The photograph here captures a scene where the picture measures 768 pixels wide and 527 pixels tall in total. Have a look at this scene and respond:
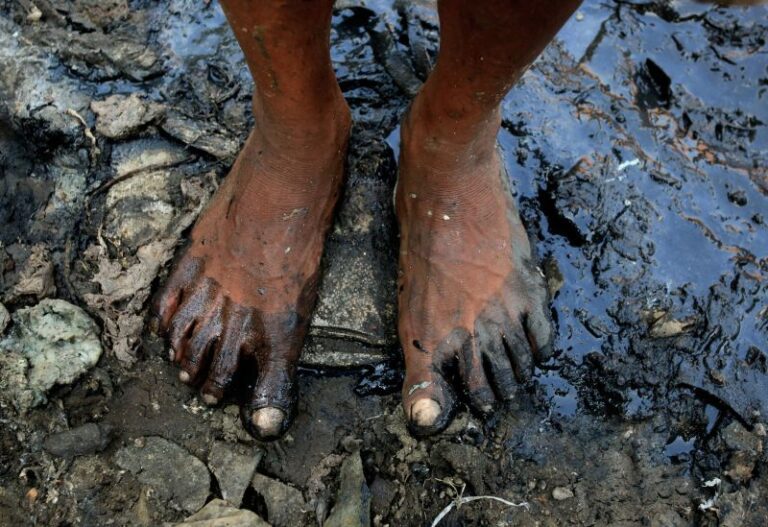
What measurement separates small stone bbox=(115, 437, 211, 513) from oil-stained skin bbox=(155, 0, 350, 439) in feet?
0.48

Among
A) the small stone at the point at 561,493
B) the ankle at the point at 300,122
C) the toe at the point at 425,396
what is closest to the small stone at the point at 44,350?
the ankle at the point at 300,122

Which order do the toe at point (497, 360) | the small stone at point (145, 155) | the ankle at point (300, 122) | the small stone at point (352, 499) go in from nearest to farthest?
the ankle at point (300, 122)
the small stone at point (352, 499)
the toe at point (497, 360)
the small stone at point (145, 155)

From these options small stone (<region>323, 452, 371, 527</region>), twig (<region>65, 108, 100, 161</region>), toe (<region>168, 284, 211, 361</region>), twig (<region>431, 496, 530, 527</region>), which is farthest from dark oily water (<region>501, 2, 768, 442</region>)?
twig (<region>65, 108, 100, 161</region>)

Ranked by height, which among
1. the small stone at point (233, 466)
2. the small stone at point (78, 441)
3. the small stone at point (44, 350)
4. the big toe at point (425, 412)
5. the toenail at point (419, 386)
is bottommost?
the small stone at point (233, 466)

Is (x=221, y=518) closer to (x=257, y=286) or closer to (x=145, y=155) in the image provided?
(x=257, y=286)

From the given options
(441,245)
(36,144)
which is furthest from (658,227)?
(36,144)

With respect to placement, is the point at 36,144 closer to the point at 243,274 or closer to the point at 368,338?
the point at 243,274

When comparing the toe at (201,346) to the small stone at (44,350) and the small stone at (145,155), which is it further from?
the small stone at (145,155)

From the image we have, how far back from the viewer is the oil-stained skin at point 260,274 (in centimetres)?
165

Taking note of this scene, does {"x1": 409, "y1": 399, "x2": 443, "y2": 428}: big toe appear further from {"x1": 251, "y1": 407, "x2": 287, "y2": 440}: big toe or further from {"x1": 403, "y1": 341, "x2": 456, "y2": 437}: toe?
{"x1": 251, "y1": 407, "x2": 287, "y2": 440}: big toe

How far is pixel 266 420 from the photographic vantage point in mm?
1639

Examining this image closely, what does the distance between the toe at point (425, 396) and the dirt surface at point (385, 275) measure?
88mm

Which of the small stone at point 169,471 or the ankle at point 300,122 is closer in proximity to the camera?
the ankle at point 300,122

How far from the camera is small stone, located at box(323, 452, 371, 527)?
1596 millimetres
